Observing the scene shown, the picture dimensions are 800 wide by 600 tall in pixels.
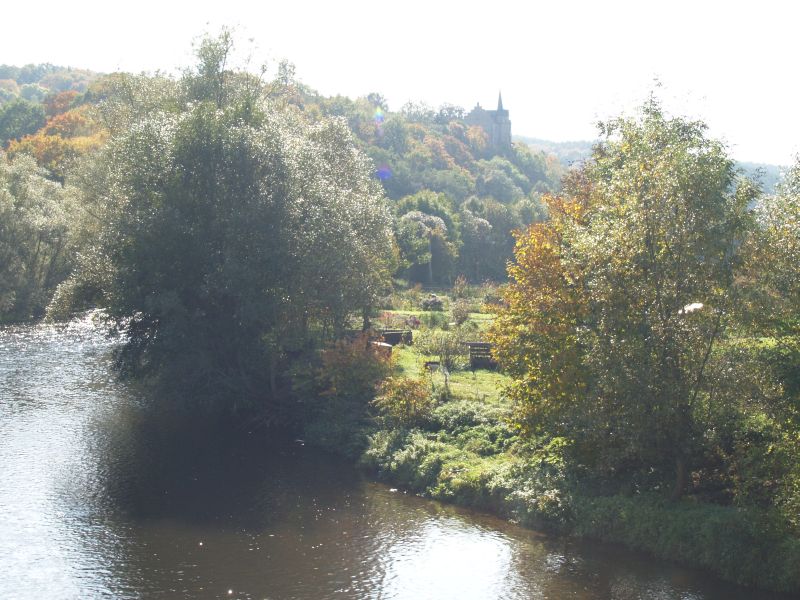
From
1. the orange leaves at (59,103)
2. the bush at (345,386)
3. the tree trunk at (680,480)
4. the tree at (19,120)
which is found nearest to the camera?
the tree trunk at (680,480)

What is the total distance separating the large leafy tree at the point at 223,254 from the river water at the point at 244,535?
14.8 ft

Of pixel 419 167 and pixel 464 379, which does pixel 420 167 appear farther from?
pixel 464 379

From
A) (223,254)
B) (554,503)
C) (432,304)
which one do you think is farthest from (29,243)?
(554,503)

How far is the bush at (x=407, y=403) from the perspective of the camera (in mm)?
30250

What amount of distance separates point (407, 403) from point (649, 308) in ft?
37.4

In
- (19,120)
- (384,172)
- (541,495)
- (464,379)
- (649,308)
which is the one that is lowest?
(541,495)

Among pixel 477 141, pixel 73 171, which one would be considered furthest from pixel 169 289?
pixel 477 141

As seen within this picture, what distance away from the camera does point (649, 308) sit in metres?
21.8

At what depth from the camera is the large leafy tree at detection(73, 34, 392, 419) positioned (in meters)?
33.8

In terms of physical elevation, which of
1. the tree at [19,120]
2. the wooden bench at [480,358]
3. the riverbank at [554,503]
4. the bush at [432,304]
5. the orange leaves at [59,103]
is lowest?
the riverbank at [554,503]

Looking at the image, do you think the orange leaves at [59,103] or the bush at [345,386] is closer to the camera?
the bush at [345,386]

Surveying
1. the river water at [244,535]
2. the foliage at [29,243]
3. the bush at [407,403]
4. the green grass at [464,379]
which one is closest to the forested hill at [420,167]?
the foliage at [29,243]

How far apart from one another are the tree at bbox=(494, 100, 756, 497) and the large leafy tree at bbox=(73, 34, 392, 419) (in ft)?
45.3

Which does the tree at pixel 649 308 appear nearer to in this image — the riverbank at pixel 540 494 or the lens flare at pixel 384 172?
the riverbank at pixel 540 494
